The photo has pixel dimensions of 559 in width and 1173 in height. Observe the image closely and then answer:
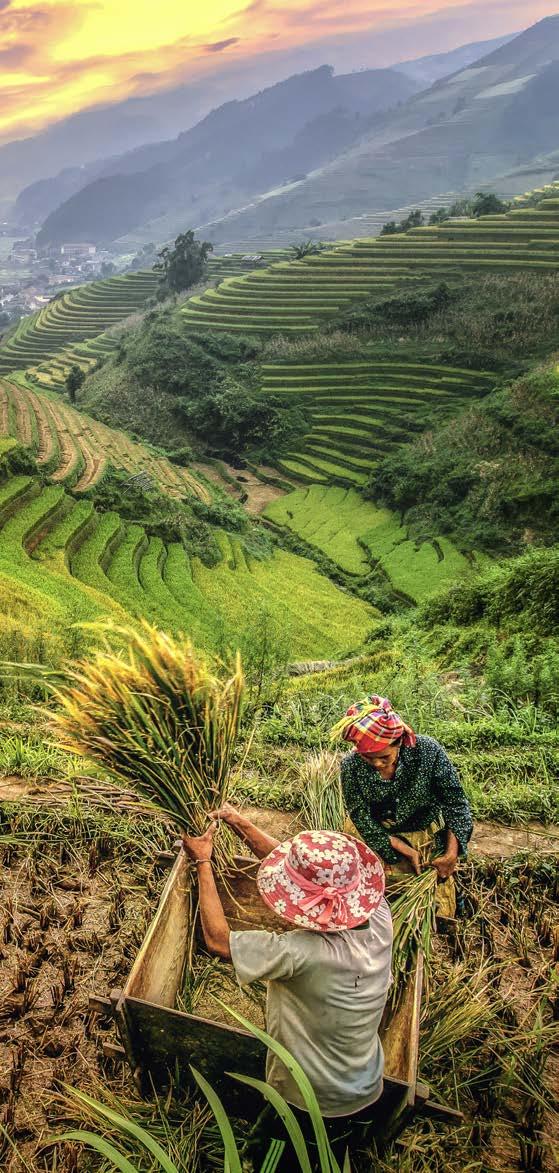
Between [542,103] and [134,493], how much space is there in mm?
185304

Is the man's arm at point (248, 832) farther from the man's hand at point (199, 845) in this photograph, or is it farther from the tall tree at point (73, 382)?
the tall tree at point (73, 382)

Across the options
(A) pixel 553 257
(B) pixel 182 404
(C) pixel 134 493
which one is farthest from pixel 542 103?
(C) pixel 134 493

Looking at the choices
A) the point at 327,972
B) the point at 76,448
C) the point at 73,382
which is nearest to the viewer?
the point at 327,972

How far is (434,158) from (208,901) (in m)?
176

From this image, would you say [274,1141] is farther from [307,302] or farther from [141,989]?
[307,302]

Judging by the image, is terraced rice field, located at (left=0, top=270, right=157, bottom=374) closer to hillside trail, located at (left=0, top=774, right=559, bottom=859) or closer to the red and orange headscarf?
hillside trail, located at (left=0, top=774, right=559, bottom=859)

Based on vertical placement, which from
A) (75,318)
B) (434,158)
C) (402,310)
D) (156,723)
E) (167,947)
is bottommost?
(167,947)

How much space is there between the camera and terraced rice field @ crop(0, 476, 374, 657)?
11655mm

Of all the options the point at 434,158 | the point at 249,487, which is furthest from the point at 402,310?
the point at 434,158

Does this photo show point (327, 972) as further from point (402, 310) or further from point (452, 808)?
point (402, 310)

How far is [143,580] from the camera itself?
1375 cm

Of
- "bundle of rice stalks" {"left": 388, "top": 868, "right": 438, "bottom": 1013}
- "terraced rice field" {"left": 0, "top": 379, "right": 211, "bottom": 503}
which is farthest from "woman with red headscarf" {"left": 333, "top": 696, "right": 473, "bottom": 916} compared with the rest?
"terraced rice field" {"left": 0, "top": 379, "right": 211, "bottom": 503}

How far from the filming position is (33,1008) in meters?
2.03

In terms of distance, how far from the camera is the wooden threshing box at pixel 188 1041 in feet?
5.33
